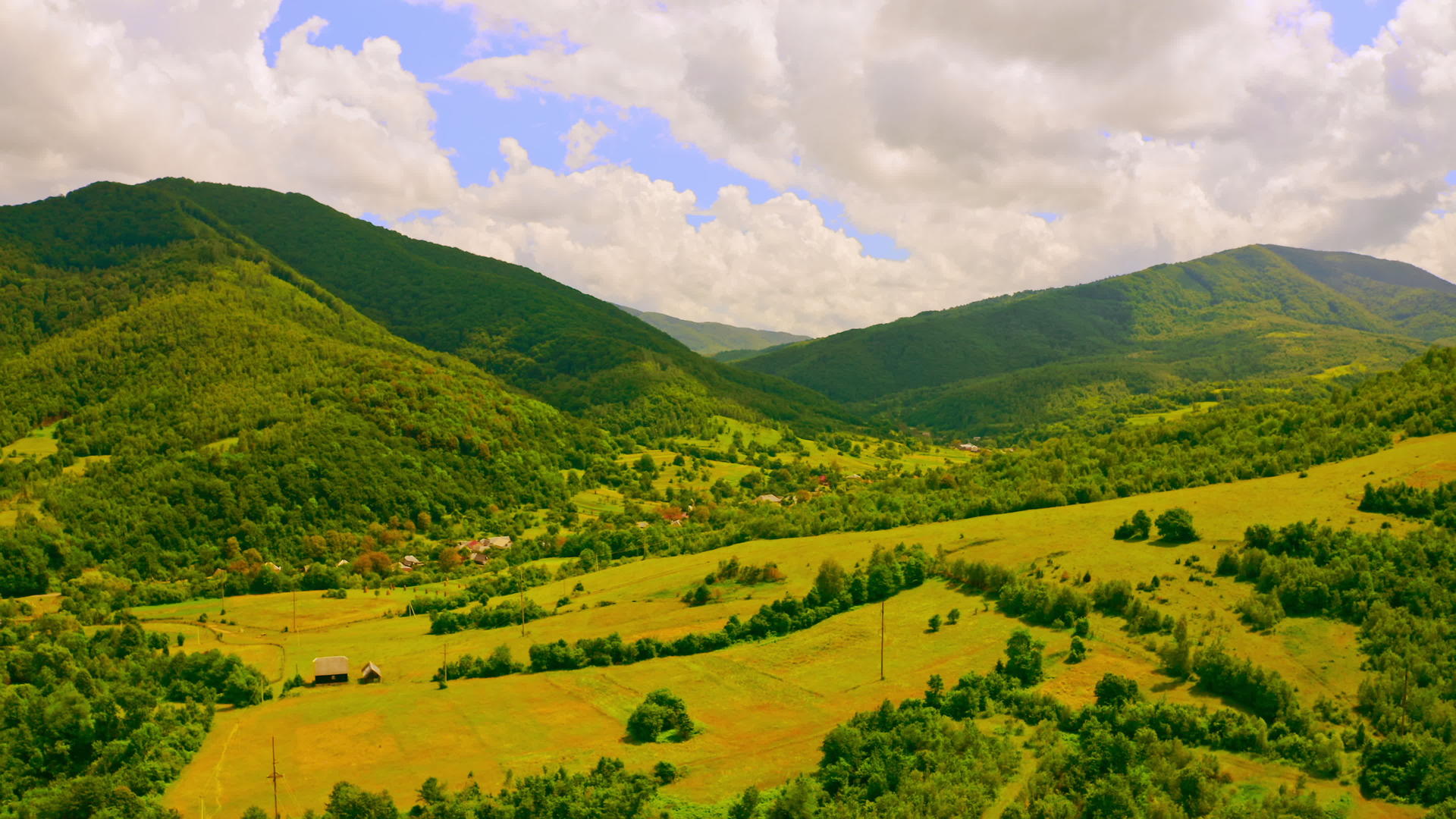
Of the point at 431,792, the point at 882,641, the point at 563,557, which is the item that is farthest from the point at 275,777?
the point at 563,557

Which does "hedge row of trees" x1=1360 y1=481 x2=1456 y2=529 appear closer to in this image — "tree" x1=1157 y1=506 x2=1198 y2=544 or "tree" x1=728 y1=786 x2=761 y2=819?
"tree" x1=1157 y1=506 x2=1198 y2=544

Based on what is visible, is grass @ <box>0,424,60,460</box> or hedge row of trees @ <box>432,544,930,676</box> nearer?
hedge row of trees @ <box>432,544,930,676</box>

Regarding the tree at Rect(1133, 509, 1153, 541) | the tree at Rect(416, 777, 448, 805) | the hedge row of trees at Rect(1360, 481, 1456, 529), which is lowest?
the tree at Rect(416, 777, 448, 805)

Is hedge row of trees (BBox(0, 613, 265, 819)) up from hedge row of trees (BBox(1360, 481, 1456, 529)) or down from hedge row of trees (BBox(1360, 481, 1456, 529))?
down

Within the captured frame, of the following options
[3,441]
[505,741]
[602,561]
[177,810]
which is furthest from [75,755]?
[3,441]

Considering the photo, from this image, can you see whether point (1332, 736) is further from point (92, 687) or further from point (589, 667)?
point (92, 687)

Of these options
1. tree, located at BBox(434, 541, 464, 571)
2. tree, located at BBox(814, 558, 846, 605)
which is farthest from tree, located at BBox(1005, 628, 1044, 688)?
tree, located at BBox(434, 541, 464, 571)
